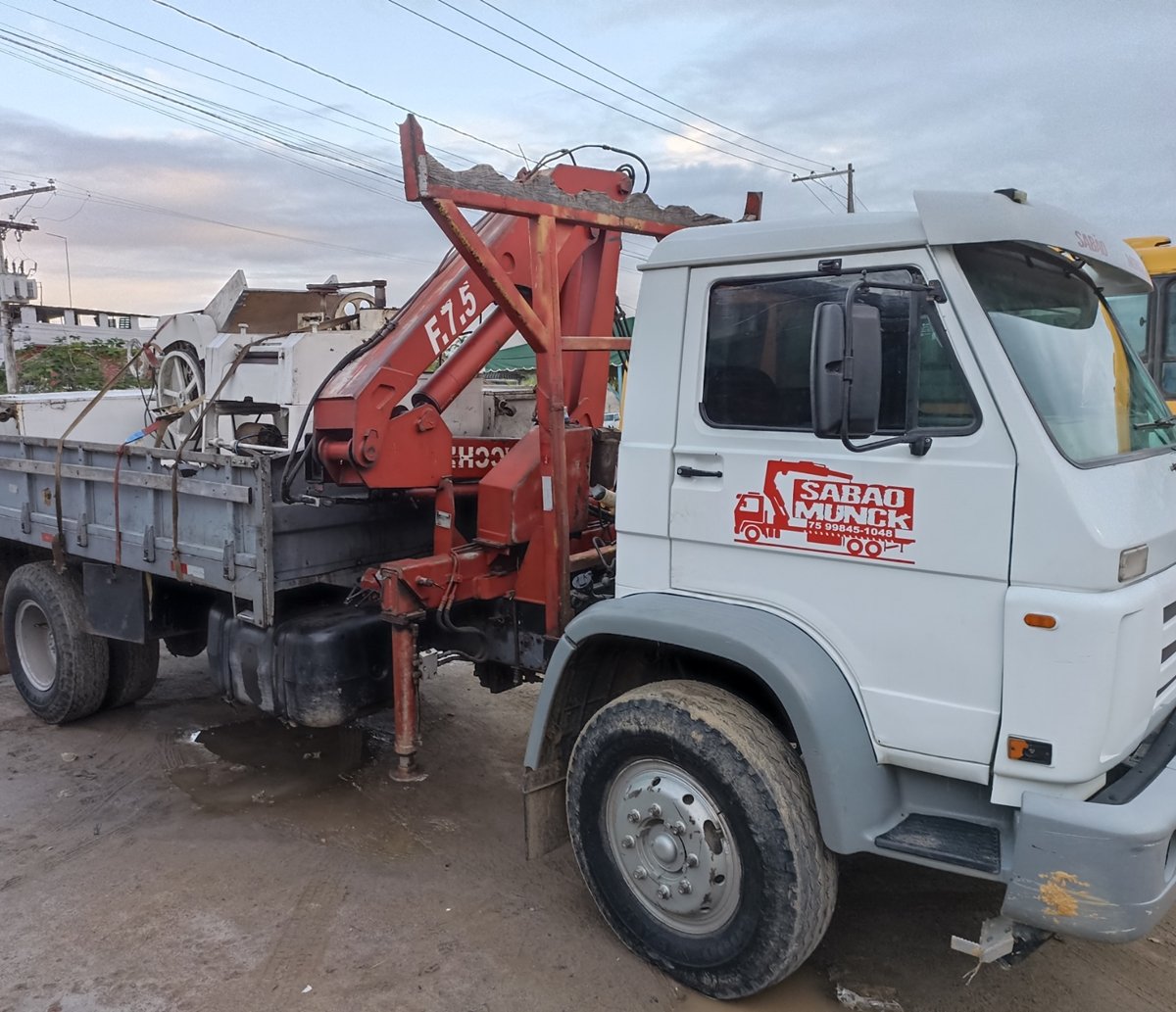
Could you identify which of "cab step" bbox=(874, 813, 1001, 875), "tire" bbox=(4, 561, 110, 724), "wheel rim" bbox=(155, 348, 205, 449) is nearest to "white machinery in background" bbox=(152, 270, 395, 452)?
"wheel rim" bbox=(155, 348, 205, 449)

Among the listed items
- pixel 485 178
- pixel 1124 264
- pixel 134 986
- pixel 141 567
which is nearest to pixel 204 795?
pixel 141 567

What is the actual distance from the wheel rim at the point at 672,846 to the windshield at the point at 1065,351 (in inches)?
57.8

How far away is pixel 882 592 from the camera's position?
2617 mm

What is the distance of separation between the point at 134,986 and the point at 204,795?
156 cm

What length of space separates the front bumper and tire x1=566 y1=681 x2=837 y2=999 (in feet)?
1.91

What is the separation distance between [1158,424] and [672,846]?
200 cm

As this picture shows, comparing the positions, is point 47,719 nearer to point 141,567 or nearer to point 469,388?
point 141,567

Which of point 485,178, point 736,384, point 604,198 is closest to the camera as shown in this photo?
point 736,384

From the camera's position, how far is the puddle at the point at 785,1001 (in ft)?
9.70

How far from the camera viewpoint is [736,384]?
9.53 ft

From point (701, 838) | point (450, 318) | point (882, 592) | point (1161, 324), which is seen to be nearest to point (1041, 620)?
point (882, 592)

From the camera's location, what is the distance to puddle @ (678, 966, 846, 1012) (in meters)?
2.96

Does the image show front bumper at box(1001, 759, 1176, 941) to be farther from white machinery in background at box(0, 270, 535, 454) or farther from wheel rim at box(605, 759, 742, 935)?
white machinery in background at box(0, 270, 535, 454)

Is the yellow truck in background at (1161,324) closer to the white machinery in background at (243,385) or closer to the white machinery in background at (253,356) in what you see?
the white machinery in background at (243,385)
